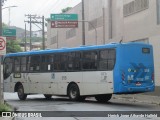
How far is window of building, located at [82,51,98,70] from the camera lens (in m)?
22.5

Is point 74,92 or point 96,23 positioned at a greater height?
point 96,23

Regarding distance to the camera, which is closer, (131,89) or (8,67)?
(131,89)

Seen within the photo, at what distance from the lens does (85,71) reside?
23109 mm

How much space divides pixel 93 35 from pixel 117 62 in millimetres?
24727

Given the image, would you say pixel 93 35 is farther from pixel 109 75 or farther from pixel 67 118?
pixel 67 118

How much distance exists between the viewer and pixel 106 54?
21844 millimetres

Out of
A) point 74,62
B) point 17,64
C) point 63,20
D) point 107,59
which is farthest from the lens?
point 63,20

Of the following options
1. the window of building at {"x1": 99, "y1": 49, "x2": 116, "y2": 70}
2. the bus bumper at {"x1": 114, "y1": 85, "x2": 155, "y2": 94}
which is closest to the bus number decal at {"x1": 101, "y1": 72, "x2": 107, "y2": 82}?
the window of building at {"x1": 99, "y1": 49, "x2": 116, "y2": 70}

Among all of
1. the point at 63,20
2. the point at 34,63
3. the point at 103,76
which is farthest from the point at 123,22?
the point at 103,76

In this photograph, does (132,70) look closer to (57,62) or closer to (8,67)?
(57,62)

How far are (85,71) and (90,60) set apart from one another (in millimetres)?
709

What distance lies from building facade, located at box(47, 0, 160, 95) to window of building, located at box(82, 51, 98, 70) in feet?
26.2

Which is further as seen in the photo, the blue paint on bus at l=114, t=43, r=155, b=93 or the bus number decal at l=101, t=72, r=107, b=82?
the bus number decal at l=101, t=72, r=107, b=82

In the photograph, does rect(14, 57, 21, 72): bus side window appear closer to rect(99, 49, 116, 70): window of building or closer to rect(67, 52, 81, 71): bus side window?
rect(67, 52, 81, 71): bus side window
